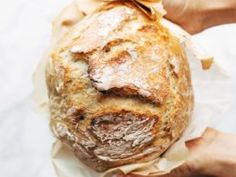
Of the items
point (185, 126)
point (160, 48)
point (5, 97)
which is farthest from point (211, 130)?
point (5, 97)

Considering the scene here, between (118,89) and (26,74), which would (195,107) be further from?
(26,74)

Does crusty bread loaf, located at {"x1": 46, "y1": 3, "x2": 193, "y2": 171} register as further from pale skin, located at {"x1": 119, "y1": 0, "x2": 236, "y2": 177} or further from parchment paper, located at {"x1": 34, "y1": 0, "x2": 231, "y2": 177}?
pale skin, located at {"x1": 119, "y1": 0, "x2": 236, "y2": 177}

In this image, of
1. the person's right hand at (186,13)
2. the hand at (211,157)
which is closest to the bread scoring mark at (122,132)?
the hand at (211,157)

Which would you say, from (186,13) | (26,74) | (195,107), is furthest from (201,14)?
(26,74)

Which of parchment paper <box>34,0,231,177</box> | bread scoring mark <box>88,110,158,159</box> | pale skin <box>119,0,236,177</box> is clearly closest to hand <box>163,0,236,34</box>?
pale skin <box>119,0,236,177</box>

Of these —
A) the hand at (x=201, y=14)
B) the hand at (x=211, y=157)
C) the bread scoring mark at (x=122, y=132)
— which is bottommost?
the hand at (x=211, y=157)

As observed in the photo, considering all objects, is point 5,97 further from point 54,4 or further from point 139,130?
point 139,130

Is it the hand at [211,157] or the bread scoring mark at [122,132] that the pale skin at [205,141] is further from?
the bread scoring mark at [122,132]
